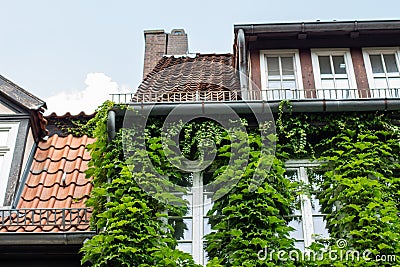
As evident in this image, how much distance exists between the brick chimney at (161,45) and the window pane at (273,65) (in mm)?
4516

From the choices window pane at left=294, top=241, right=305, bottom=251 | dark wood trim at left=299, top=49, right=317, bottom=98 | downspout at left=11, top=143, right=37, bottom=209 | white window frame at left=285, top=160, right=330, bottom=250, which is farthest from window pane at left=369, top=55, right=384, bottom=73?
downspout at left=11, top=143, right=37, bottom=209

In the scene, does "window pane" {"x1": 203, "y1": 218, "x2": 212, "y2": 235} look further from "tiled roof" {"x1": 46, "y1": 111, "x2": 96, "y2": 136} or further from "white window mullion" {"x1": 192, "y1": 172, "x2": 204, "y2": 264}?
"tiled roof" {"x1": 46, "y1": 111, "x2": 96, "y2": 136}

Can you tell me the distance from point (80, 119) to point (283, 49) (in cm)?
407

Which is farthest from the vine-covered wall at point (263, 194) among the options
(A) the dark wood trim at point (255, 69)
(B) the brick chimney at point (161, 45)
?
(B) the brick chimney at point (161, 45)

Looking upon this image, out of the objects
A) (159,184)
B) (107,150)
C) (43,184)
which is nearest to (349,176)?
(159,184)

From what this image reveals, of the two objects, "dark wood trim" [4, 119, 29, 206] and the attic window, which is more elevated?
the attic window

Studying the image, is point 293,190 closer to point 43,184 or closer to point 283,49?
point 283,49

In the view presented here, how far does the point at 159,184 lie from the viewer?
896cm

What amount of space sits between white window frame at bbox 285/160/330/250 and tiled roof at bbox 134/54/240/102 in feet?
6.50

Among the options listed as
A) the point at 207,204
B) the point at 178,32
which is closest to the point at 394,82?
the point at 207,204

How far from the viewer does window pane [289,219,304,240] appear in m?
8.64

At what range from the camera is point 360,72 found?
423 inches

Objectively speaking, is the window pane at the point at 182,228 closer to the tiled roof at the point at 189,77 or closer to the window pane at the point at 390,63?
the tiled roof at the point at 189,77

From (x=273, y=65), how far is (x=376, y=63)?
186cm
